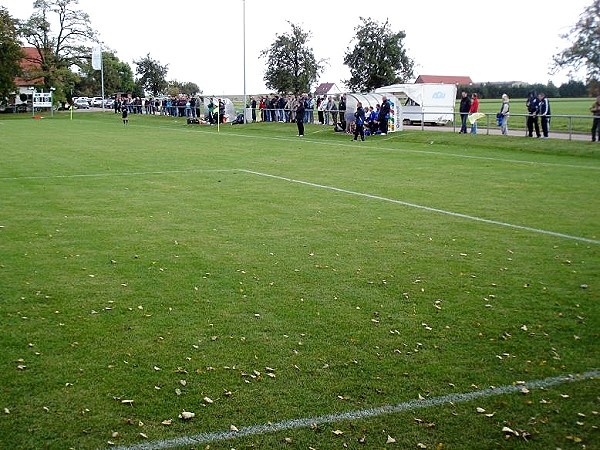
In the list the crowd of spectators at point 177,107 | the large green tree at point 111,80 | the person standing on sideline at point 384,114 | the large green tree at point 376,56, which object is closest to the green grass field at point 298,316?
the person standing on sideline at point 384,114

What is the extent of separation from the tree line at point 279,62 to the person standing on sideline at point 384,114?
10.8 meters

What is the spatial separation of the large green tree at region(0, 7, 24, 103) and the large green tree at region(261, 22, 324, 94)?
35.5 meters

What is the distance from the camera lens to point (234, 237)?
10492 mm

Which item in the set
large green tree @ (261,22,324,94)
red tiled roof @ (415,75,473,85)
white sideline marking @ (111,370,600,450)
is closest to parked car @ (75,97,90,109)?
large green tree @ (261,22,324,94)

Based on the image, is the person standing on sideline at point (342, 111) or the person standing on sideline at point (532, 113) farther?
the person standing on sideline at point (342, 111)

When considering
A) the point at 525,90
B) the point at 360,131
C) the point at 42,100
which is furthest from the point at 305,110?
the point at 525,90

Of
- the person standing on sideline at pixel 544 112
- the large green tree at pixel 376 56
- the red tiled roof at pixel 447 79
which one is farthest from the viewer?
the red tiled roof at pixel 447 79

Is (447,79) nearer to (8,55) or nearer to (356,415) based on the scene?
(8,55)

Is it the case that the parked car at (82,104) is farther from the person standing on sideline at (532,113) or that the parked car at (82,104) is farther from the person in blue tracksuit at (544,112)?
the person in blue tracksuit at (544,112)

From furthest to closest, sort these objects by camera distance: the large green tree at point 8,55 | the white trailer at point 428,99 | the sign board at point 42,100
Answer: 1. the sign board at point 42,100
2. the large green tree at point 8,55
3. the white trailer at point 428,99

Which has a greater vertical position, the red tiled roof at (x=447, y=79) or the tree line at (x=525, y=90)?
the red tiled roof at (x=447, y=79)

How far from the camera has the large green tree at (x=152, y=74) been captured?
9406 centimetres

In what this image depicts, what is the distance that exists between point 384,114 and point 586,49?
11.5m

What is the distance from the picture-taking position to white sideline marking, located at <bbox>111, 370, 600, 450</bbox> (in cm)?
437
